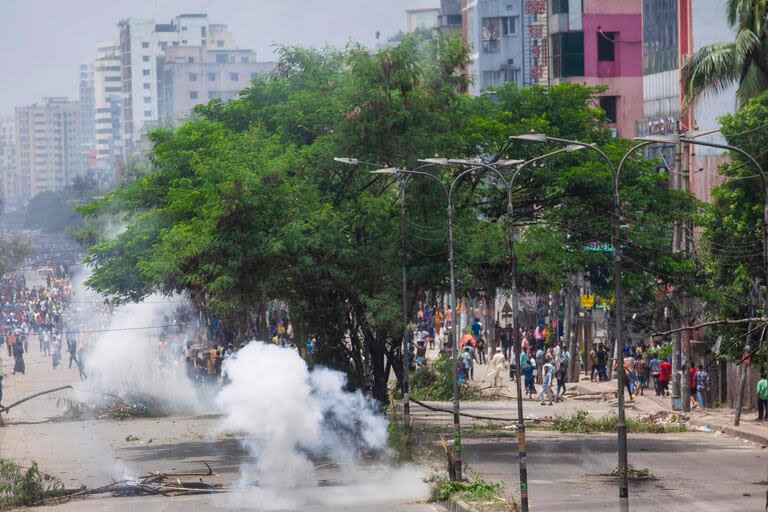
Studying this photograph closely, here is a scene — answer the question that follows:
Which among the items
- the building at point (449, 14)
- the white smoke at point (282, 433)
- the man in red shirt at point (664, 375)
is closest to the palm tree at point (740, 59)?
the man in red shirt at point (664, 375)

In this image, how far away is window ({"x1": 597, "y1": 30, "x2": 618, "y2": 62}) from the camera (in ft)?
252

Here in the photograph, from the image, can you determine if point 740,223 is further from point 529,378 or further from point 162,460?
point 162,460

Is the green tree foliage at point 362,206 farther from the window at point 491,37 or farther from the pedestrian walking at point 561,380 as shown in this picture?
the window at point 491,37

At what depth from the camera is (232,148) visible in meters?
40.5

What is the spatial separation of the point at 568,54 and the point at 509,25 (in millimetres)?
21042

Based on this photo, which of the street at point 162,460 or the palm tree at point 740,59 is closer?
the street at point 162,460

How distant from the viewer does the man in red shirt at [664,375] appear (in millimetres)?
48784

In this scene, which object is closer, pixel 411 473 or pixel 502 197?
pixel 411 473

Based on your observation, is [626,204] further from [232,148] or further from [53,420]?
[53,420]

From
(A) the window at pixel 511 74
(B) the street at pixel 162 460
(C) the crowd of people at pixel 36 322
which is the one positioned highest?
(A) the window at pixel 511 74

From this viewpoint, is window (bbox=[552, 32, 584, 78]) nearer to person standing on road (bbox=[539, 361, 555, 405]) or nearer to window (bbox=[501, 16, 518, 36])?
window (bbox=[501, 16, 518, 36])

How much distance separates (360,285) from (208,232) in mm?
5231

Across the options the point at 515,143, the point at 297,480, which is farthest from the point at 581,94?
the point at 297,480

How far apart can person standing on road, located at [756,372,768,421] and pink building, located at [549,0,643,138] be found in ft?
116
